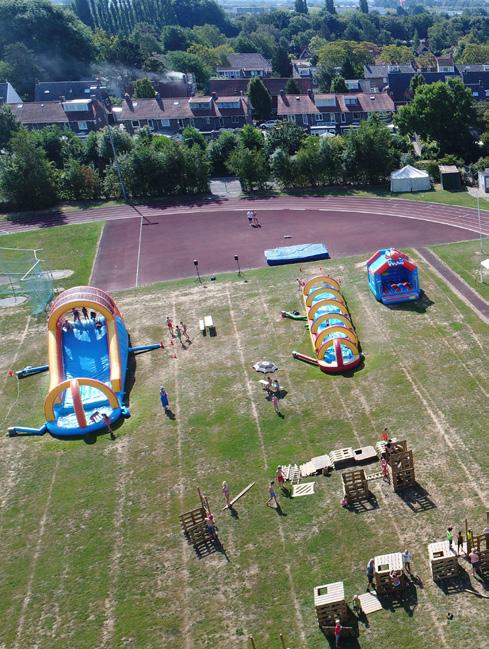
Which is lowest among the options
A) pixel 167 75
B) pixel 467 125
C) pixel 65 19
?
pixel 467 125

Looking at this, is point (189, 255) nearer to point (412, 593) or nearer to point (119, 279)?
point (119, 279)

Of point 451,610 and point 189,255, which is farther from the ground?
point 189,255

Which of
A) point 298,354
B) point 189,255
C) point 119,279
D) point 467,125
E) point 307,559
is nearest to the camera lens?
point 307,559

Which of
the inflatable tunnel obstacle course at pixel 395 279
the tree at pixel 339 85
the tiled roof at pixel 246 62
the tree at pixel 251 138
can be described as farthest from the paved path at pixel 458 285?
the tiled roof at pixel 246 62

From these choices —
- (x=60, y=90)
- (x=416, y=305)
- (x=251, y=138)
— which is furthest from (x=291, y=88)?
(x=416, y=305)

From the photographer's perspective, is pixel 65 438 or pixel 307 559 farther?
pixel 65 438

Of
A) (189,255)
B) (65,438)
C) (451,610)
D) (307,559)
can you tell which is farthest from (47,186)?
(451,610)

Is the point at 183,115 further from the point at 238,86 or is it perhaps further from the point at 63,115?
the point at 238,86
